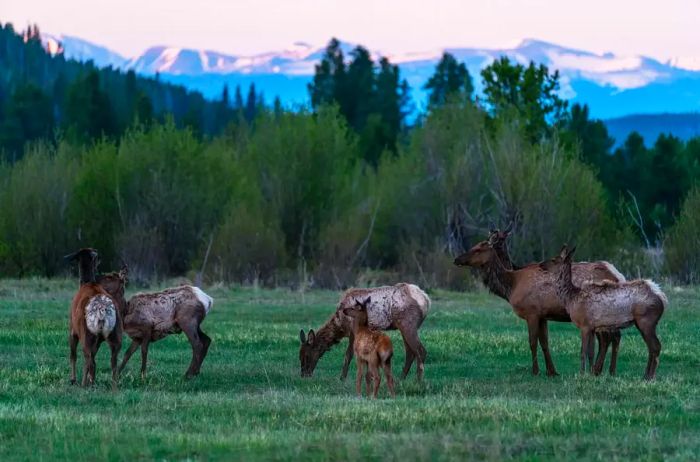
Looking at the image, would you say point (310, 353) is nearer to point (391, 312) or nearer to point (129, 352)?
point (391, 312)

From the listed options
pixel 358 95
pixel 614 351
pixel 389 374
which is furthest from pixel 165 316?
pixel 358 95

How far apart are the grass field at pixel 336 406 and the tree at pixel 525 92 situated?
86.0 feet

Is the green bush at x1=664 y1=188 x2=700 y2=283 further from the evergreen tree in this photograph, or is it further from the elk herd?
the evergreen tree

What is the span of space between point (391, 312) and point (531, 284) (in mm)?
2376

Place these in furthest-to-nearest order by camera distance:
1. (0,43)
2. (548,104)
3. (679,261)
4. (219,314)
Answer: (0,43) → (548,104) → (679,261) → (219,314)

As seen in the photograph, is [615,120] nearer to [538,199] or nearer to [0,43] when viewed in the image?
[0,43]

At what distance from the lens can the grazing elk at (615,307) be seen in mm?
16266

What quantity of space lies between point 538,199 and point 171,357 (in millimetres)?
20594

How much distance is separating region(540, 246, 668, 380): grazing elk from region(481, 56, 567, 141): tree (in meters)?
31.6

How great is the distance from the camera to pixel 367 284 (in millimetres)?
38938

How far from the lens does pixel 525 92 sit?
4934 cm

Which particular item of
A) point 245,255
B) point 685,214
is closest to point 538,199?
A: point 685,214

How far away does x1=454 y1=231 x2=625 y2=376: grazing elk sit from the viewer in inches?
704

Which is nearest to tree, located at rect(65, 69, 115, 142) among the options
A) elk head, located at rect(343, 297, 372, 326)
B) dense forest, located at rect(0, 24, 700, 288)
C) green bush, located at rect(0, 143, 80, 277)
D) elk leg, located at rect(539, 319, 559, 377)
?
dense forest, located at rect(0, 24, 700, 288)
